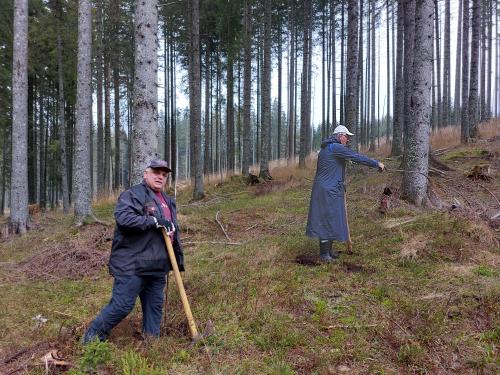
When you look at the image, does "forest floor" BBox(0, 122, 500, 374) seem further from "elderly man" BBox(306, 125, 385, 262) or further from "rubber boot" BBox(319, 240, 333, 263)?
"elderly man" BBox(306, 125, 385, 262)

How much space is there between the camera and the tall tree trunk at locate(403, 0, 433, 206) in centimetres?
793

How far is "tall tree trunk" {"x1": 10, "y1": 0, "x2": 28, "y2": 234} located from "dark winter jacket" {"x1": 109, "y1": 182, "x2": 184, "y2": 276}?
8.95 metres

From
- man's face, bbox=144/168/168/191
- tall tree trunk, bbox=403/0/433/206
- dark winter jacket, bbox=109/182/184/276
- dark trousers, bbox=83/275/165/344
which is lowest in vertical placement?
dark trousers, bbox=83/275/165/344

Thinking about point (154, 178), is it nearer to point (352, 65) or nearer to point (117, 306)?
point (117, 306)

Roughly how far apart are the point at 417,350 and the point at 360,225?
412 cm

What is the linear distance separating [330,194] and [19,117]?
30.6ft

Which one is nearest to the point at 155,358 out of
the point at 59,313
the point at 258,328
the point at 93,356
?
the point at 93,356

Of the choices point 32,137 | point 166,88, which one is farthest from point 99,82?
point 166,88

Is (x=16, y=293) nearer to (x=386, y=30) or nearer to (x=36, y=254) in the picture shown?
(x=36, y=254)

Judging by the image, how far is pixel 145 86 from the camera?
629cm

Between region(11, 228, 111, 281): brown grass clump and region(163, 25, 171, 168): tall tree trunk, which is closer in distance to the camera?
region(11, 228, 111, 281): brown grass clump

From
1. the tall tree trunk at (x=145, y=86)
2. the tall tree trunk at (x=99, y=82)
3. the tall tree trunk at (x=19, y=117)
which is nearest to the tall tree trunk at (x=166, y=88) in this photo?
the tall tree trunk at (x=99, y=82)

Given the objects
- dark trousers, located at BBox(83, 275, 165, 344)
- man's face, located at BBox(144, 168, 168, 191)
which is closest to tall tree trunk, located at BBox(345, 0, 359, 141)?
man's face, located at BBox(144, 168, 168, 191)

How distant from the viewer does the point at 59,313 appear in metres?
5.09
